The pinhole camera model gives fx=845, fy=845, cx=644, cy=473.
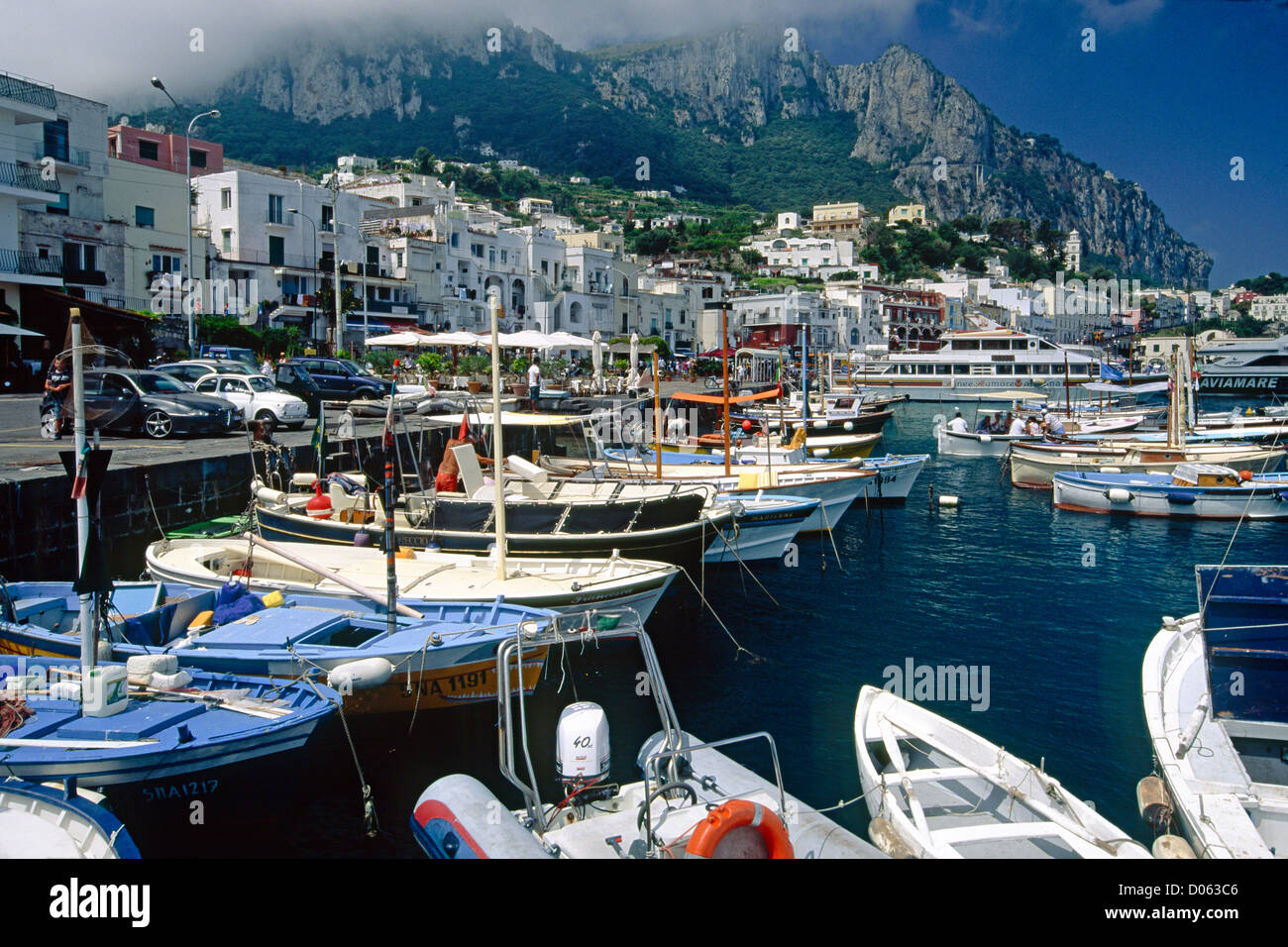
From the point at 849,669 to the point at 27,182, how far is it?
1583 inches

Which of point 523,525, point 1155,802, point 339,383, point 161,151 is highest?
point 161,151

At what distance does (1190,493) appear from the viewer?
81.9ft

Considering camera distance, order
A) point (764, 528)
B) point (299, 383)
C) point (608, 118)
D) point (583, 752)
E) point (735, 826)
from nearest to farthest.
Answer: point (735, 826) → point (583, 752) → point (764, 528) → point (299, 383) → point (608, 118)

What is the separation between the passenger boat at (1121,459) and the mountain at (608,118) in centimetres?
7015

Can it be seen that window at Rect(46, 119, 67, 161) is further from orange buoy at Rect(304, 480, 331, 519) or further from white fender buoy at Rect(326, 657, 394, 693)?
white fender buoy at Rect(326, 657, 394, 693)

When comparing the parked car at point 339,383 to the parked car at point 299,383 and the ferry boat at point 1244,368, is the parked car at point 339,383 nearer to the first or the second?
the parked car at point 299,383

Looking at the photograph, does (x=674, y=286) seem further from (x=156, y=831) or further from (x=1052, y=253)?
(x=1052, y=253)

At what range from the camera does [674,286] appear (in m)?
81.8

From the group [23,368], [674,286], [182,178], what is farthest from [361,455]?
[674,286]

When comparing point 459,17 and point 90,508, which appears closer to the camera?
point 90,508

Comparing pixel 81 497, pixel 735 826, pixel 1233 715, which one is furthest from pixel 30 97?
pixel 1233 715

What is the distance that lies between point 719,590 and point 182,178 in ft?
138

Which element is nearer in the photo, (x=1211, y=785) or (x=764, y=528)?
(x=1211, y=785)

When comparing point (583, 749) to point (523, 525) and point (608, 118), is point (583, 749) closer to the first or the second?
point (523, 525)
